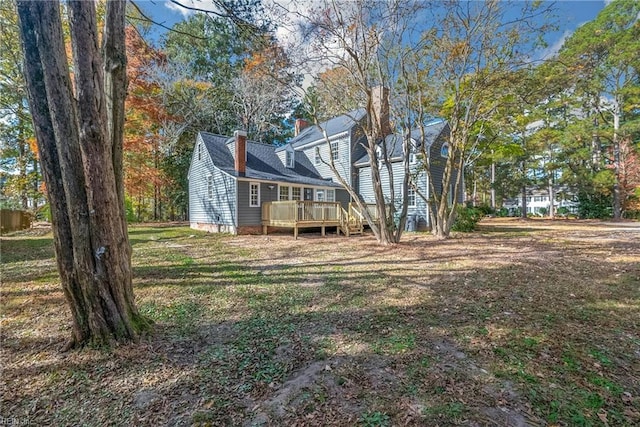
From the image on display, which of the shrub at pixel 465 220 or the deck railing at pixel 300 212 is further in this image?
the shrub at pixel 465 220

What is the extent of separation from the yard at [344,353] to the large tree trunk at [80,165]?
56 centimetres

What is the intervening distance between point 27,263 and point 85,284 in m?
6.44

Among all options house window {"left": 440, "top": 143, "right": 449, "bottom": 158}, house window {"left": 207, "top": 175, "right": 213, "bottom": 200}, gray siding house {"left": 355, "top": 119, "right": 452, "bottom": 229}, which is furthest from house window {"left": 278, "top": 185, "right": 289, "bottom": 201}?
house window {"left": 440, "top": 143, "right": 449, "bottom": 158}

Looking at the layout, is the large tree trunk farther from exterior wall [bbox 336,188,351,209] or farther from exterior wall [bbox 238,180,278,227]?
exterior wall [bbox 336,188,351,209]

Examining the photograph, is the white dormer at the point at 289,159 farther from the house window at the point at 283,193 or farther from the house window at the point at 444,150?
the house window at the point at 444,150

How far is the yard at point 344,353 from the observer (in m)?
2.28

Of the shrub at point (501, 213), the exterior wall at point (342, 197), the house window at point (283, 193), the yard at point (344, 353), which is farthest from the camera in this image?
the shrub at point (501, 213)

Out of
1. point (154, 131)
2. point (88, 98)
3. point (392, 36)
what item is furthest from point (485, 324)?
point (154, 131)

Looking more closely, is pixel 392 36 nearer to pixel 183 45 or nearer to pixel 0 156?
pixel 183 45

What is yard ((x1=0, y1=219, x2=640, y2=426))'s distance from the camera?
228 centimetres

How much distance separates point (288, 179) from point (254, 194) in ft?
6.88

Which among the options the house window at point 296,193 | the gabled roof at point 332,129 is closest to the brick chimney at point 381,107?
the gabled roof at point 332,129

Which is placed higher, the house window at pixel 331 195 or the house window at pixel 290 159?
the house window at pixel 290 159

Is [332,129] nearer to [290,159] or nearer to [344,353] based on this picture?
[290,159]
